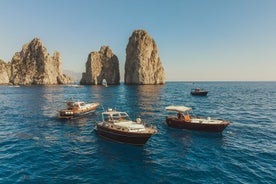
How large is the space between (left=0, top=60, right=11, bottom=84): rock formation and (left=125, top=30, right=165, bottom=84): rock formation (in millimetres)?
116860

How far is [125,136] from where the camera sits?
82.6ft

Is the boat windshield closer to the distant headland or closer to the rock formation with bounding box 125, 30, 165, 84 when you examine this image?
the rock formation with bounding box 125, 30, 165, 84

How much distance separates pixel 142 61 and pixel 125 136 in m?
156

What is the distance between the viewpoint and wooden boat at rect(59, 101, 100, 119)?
41312 mm

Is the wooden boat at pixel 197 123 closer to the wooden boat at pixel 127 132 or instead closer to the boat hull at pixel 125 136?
the wooden boat at pixel 127 132

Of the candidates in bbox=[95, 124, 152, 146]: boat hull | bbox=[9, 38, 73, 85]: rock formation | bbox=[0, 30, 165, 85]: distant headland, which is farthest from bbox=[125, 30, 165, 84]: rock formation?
bbox=[95, 124, 152, 146]: boat hull

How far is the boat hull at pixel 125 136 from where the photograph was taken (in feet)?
79.8

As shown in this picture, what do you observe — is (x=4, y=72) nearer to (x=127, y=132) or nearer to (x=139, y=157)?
(x=127, y=132)

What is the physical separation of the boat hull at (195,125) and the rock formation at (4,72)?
20504 cm

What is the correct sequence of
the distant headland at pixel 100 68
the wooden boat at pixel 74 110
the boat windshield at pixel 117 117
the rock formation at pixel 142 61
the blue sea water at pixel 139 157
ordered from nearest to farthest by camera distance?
the blue sea water at pixel 139 157
the boat windshield at pixel 117 117
the wooden boat at pixel 74 110
the rock formation at pixel 142 61
the distant headland at pixel 100 68

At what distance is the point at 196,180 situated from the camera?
16797 millimetres

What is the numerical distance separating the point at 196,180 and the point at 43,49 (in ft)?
694

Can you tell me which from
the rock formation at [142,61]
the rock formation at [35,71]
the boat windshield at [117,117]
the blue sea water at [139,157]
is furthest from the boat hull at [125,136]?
the rock formation at [35,71]

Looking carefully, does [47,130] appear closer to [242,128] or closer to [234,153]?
[234,153]
